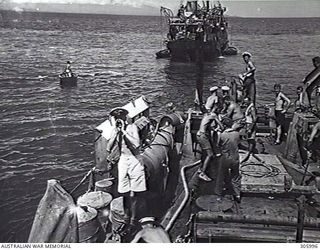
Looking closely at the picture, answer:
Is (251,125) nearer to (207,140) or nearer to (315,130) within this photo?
(315,130)

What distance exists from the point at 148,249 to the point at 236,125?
2028 millimetres

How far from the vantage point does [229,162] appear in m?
3.59

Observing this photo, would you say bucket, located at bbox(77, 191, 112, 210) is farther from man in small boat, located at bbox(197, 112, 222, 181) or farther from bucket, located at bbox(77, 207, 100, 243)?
man in small boat, located at bbox(197, 112, 222, 181)

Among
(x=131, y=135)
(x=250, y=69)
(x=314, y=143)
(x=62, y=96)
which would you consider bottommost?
(x=62, y=96)

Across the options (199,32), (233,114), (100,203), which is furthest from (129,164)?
(199,32)

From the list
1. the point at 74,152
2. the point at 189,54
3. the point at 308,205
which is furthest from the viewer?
the point at 189,54

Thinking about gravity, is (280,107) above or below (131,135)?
below

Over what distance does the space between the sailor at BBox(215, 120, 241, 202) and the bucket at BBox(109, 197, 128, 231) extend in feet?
3.23

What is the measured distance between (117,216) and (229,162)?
123 centimetres

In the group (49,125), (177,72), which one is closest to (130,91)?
(49,125)

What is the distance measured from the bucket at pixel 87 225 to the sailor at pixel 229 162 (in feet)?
4.02

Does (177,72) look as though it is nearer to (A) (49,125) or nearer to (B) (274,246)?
(A) (49,125)

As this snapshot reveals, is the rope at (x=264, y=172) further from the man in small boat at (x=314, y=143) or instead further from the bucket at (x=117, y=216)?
the bucket at (x=117, y=216)

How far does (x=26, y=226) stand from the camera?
564cm
